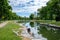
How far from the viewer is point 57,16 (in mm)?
88500

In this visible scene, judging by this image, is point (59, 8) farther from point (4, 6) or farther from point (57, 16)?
point (4, 6)

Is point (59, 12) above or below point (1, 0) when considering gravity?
below

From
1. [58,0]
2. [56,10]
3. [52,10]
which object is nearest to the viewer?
[58,0]

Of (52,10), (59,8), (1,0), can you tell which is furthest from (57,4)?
(1,0)

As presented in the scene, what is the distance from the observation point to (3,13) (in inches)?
3974

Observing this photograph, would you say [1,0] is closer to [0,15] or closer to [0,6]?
[0,6]

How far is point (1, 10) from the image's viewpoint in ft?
312

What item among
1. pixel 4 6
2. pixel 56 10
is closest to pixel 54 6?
pixel 56 10

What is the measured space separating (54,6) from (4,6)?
23.1 metres

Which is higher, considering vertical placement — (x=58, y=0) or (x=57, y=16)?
(x=58, y=0)

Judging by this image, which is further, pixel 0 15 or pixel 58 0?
pixel 0 15

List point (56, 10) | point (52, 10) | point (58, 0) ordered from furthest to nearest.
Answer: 1. point (52, 10)
2. point (56, 10)
3. point (58, 0)

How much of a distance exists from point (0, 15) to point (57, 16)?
27.3 metres

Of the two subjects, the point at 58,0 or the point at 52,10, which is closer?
the point at 58,0
